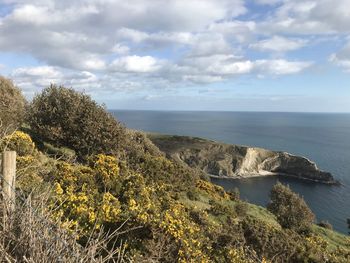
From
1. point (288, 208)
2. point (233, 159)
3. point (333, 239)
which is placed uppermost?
point (333, 239)

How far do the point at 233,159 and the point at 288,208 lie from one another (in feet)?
330

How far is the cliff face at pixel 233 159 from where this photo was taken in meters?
136

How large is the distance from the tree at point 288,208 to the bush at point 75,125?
14258 millimetres

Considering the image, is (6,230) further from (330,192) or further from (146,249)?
(330,192)

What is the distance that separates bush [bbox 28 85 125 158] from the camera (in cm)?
2862

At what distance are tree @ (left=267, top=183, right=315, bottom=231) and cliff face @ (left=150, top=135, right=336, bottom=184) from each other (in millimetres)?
90720

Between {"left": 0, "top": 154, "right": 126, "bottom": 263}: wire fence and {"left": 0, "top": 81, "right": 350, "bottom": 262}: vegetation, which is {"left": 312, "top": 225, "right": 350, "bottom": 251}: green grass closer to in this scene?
{"left": 0, "top": 81, "right": 350, "bottom": 262}: vegetation

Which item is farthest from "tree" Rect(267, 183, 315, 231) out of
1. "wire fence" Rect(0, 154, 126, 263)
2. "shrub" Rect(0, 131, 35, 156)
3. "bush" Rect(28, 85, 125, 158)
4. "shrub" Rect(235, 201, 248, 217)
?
"wire fence" Rect(0, 154, 126, 263)

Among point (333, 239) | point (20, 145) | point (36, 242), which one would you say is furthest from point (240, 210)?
point (36, 242)

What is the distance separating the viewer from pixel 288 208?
38812mm

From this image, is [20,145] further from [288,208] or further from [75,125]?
[288,208]

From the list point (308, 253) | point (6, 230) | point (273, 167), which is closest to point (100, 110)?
point (308, 253)

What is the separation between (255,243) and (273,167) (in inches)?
5182

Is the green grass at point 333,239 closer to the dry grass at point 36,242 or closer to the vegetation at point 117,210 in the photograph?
the vegetation at point 117,210
